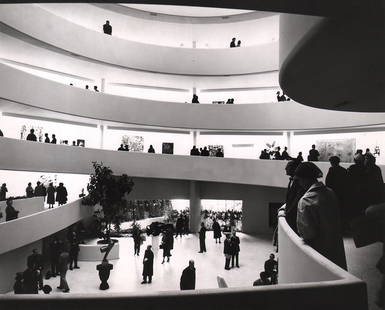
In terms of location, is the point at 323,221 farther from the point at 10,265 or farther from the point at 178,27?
the point at 178,27

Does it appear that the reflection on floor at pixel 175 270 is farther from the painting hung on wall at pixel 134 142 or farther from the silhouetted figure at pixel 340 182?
the silhouetted figure at pixel 340 182

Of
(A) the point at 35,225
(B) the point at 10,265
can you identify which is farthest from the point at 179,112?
(B) the point at 10,265

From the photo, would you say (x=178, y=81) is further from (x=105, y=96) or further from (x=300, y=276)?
(x=300, y=276)

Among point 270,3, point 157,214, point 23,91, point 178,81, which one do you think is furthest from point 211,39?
point 270,3

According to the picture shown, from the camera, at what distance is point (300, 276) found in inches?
177

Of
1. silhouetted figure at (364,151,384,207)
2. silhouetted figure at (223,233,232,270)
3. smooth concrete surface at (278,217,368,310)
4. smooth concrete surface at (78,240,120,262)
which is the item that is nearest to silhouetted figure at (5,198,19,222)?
smooth concrete surface at (78,240,120,262)

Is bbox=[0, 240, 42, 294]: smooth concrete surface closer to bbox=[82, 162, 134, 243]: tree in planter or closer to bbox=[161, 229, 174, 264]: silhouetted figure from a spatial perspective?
bbox=[82, 162, 134, 243]: tree in planter

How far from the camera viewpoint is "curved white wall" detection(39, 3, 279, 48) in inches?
1035

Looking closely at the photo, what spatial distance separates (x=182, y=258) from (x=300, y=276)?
Answer: 14615 mm

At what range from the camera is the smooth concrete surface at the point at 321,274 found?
3205mm

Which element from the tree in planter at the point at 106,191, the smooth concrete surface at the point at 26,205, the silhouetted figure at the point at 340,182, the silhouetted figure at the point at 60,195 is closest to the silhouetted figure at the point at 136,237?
the tree in planter at the point at 106,191

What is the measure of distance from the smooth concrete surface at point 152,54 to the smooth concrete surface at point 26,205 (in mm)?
8902

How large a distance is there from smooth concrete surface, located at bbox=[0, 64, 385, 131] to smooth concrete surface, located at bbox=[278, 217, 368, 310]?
16.1 m

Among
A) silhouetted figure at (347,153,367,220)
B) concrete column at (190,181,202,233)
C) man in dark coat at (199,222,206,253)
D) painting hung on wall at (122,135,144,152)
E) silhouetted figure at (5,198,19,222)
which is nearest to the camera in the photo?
silhouetted figure at (347,153,367,220)
